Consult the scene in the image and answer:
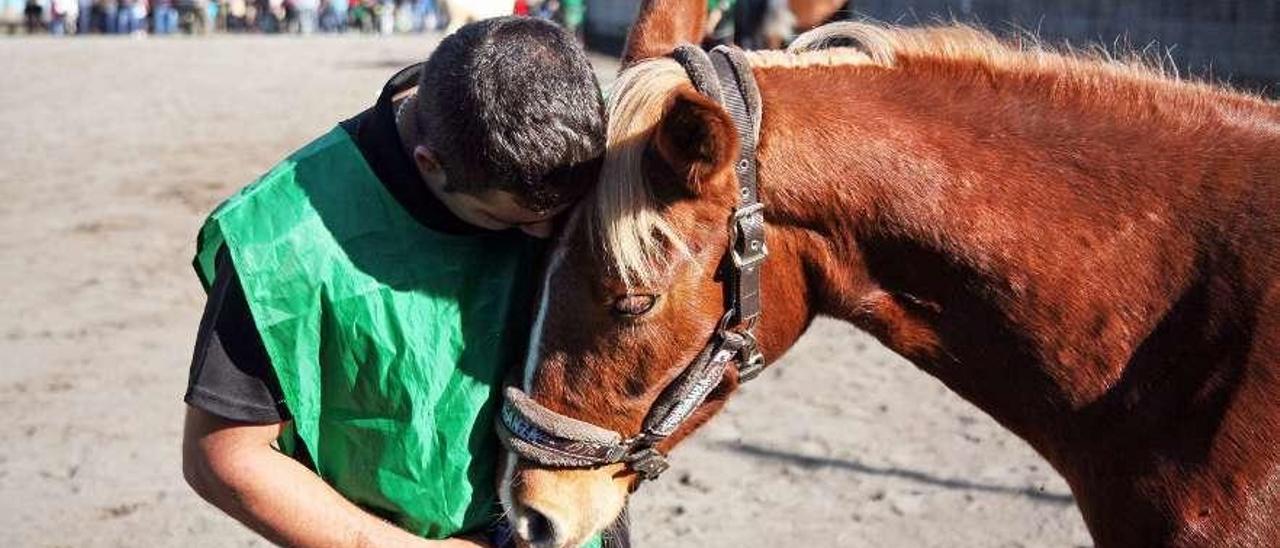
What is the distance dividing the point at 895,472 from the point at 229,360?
10.7 feet

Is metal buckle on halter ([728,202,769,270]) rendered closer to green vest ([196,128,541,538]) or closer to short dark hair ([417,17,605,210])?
short dark hair ([417,17,605,210])

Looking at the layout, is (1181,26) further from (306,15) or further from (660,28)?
(306,15)

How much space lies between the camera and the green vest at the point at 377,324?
2154 millimetres

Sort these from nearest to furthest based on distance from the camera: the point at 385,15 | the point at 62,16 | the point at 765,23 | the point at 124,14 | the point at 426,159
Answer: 1. the point at 426,159
2. the point at 765,23
3. the point at 62,16
4. the point at 124,14
5. the point at 385,15

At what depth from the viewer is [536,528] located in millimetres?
2312

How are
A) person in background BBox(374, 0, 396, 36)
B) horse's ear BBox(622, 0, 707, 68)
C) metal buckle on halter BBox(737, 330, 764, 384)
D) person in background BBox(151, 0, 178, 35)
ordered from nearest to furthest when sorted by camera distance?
→ metal buckle on halter BBox(737, 330, 764, 384) < horse's ear BBox(622, 0, 707, 68) < person in background BBox(151, 0, 178, 35) < person in background BBox(374, 0, 396, 36)

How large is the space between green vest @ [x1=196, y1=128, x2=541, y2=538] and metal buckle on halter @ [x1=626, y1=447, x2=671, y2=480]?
25 centimetres

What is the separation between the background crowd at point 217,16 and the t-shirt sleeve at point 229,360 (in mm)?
29118

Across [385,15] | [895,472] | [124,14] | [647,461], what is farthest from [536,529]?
[385,15]

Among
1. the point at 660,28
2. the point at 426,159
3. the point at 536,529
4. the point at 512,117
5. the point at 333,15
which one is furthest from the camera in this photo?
the point at 333,15

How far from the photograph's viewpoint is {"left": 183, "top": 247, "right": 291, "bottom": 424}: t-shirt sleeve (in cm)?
213

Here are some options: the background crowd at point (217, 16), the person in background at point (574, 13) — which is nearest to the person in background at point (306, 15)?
the background crowd at point (217, 16)

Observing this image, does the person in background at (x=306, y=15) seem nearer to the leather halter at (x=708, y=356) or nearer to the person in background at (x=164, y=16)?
the person in background at (x=164, y=16)

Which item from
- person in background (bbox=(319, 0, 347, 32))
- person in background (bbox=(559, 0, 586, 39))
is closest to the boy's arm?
person in background (bbox=(559, 0, 586, 39))
